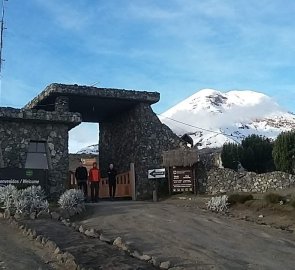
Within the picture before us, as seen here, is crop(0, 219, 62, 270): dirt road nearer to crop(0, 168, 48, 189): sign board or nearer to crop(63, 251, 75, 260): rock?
crop(63, 251, 75, 260): rock

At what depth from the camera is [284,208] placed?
50.7 feet

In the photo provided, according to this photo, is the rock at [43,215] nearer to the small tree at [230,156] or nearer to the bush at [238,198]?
the bush at [238,198]

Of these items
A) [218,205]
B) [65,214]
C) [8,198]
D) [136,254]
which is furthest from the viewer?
[218,205]

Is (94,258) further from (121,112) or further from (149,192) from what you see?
(121,112)

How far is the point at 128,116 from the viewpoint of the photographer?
2577 centimetres

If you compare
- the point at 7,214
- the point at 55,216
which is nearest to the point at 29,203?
the point at 7,214

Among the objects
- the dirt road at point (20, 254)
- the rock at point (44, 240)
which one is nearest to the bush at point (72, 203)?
the dirt road at point (20, 254)

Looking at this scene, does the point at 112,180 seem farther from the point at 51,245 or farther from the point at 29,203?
the point at 51,245

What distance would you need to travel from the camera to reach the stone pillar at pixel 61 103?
73.5 ft

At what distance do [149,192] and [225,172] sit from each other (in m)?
3.66

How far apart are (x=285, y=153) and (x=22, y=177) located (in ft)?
39.7

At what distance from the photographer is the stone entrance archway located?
2298 cm

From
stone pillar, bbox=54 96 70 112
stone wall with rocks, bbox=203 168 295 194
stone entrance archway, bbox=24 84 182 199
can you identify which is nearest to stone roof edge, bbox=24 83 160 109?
stone entrance archway, bbox=24 84 182 199

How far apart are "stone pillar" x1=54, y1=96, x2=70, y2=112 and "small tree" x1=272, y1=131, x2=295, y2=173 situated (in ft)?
32.3
